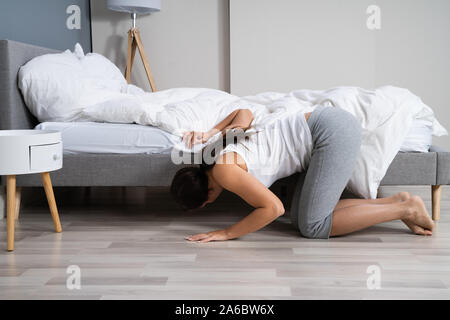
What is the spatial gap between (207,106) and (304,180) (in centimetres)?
73

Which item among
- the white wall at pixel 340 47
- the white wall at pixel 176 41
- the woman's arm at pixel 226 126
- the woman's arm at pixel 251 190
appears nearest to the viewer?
the woman's arm at pixel 251 190

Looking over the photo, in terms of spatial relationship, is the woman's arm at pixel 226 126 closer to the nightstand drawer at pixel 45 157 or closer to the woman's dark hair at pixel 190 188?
the woman's dark hair at pixel 190 188

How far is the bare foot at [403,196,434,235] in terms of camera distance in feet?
7.18

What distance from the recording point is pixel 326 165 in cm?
209

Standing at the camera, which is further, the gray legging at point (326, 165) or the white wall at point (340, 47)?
the white wall at point (340, 47)

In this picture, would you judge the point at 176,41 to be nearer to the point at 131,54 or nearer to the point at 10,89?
the point at 131,54

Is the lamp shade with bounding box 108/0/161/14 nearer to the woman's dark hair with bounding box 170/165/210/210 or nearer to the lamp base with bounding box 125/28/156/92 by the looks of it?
the lamp base with bounding box 125/28/156/92

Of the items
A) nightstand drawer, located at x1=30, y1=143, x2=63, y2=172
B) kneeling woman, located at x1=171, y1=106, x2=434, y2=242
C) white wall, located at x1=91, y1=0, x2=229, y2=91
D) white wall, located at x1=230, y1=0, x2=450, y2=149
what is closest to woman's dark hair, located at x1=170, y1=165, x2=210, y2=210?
kneeling woman, located at x1=171, y1=106, x2=434, y2=242

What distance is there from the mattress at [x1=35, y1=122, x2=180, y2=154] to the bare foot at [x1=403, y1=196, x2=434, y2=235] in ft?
3.87

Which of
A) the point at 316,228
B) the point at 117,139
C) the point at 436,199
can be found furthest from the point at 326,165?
the point at 117,139

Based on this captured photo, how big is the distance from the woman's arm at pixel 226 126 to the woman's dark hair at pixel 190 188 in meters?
0.30

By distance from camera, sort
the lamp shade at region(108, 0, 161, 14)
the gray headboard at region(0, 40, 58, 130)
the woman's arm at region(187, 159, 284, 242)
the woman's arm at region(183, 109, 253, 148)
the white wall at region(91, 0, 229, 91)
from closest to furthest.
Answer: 1. the woman's arm at region(187, 159, 284, 242)
2. the woman's arm at region(183, 109, 253, 148)
3. the gray headboard at region(0, 40, 58, 130)
4. the lamp shade at region(108, 0, 161, 14)
5. the white wall at region(91, 0, 229, 91)

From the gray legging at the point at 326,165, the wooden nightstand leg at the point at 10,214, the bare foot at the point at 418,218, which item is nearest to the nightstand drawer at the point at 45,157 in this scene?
the wooden nightstand leg at the point at 10,214

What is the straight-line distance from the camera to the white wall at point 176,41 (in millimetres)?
4855
